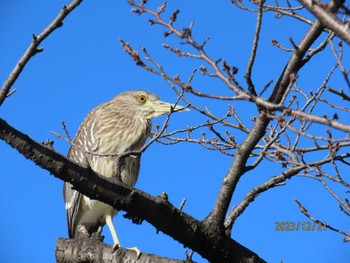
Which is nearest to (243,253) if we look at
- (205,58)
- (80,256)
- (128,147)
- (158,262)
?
(158,262)

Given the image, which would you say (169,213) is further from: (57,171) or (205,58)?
(205,58)

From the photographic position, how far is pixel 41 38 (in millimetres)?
2658

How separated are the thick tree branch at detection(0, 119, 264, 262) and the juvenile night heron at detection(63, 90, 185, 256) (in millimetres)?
1918

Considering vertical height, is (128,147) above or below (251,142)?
above

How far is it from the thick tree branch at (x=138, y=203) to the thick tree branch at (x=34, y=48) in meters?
0.32

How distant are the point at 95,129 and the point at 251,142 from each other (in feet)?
10.0

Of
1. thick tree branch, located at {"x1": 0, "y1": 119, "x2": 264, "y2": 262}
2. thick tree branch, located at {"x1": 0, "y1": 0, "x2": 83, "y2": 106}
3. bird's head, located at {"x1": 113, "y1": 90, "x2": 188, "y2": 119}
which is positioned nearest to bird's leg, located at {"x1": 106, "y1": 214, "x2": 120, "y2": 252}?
bird's head, located at {"x1": 113, "y1": 90, "x2": 188, "y2": 119}

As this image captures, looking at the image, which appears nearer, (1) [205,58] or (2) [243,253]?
(1) [205,58]

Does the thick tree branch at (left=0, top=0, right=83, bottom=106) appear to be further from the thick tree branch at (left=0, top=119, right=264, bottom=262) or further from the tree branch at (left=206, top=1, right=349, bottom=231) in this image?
the tree branch at (left=206, top=1, right=349, bottom=231)

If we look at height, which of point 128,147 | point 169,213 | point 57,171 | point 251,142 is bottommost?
point 57,171

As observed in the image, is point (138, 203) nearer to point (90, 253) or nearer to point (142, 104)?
point (90, 253)

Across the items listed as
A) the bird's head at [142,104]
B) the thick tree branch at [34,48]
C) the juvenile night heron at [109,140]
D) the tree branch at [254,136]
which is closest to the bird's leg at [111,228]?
the juvenile night heron at [109,140]

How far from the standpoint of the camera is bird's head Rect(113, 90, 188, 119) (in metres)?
6.45

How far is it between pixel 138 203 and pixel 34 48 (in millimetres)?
1237
